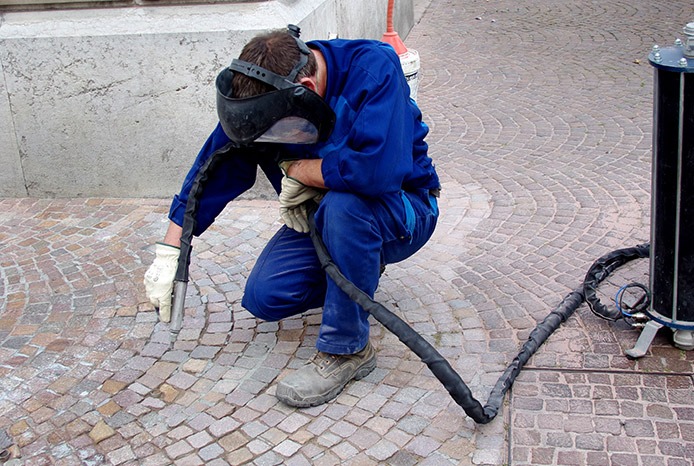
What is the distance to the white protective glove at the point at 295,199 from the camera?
3.17 meters

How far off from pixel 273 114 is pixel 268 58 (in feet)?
0.61

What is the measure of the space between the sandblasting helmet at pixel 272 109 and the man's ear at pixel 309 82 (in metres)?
0.04

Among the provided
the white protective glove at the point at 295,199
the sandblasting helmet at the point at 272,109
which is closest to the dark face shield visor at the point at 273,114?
the sandblasting helmet at the point at 272,109

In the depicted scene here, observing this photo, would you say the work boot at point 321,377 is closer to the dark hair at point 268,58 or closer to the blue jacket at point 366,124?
the blue jacket at point 366,124

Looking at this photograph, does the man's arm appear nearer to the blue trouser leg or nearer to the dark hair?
the blue trouser leg

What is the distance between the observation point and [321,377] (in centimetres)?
321

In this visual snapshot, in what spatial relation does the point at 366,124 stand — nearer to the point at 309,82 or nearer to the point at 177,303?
the point at 309,82

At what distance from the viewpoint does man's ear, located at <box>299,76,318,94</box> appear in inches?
114

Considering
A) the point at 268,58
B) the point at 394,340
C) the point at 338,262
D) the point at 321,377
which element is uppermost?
the point at 268,58

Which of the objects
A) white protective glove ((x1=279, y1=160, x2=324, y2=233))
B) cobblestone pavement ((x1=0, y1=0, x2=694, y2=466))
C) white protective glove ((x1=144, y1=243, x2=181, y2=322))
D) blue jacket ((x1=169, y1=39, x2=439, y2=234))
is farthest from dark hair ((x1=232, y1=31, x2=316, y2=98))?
cobblestone pavement ((x1=0, y1=0, x2=694, y2=466))

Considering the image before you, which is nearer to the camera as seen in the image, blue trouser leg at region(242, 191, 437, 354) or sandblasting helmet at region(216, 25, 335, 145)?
sandblasting helmet at region(216, 25, 335, 145)

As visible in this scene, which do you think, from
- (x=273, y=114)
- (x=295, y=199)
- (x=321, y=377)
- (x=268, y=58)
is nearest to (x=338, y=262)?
(x=295, y=199)

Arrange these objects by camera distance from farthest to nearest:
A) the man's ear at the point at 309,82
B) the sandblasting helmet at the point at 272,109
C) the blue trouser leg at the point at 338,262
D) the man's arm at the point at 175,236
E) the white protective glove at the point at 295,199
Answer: the man's arm at the point at 175,236, the white protective glove at the point at 295,199, the blue trouser leg at the point at 338,262, the man's ear at the point at 309,82, the sandblasting helmet at the point at 272,109

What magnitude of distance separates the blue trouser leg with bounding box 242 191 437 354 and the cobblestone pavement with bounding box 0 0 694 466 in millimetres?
229
